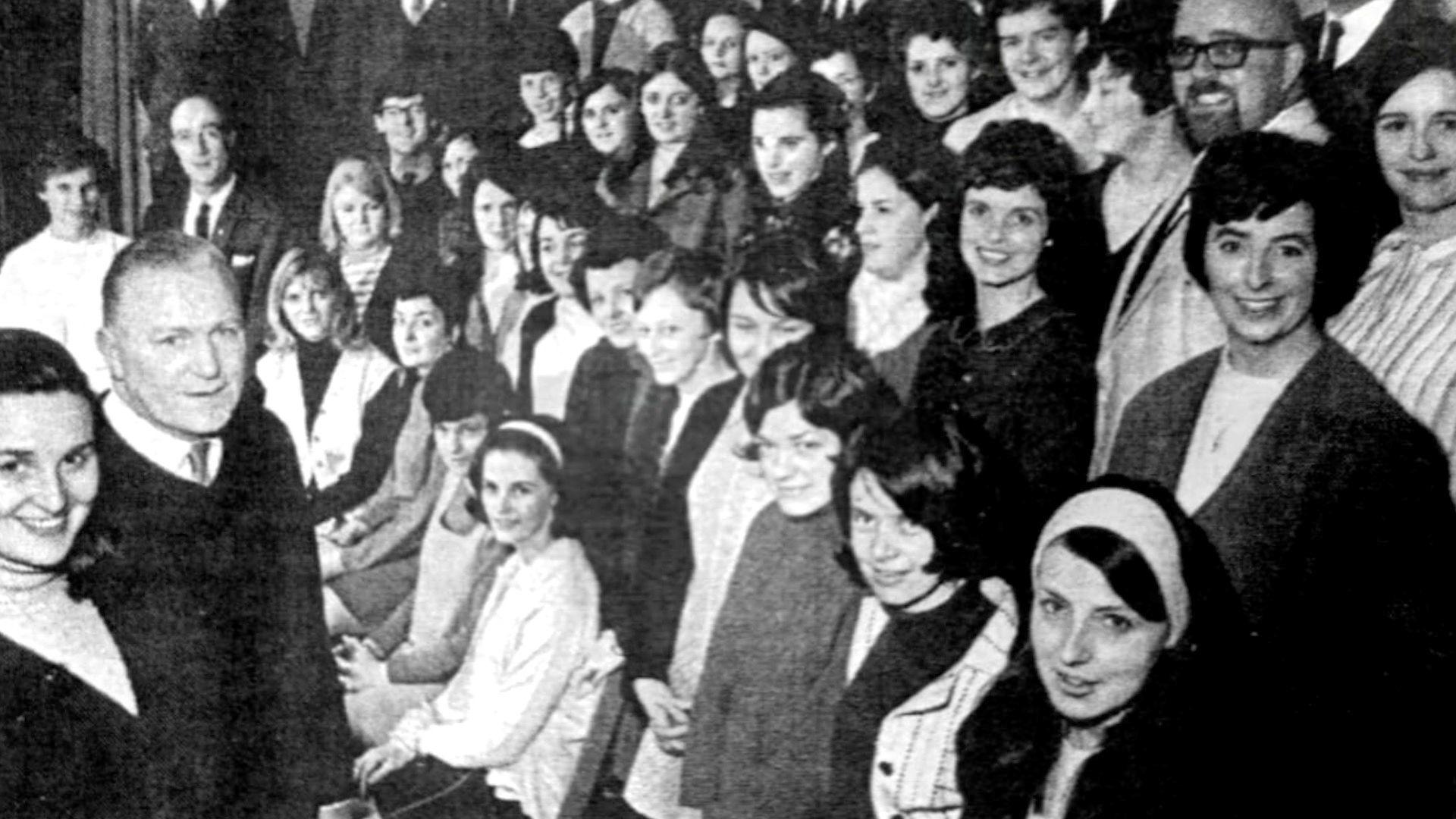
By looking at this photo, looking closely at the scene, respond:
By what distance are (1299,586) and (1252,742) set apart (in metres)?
0.36

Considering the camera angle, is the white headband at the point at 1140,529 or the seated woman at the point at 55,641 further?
the seated woman at the point at 55,641

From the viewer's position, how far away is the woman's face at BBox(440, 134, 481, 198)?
424 cm

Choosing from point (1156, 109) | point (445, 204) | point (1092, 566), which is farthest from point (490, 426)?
point (1156, 109)

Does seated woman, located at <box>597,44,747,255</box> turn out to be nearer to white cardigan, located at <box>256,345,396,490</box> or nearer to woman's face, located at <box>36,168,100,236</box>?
white cardigan, located at <box>256,345,396,490</box>

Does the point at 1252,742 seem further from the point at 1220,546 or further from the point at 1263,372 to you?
the point at 1263,372

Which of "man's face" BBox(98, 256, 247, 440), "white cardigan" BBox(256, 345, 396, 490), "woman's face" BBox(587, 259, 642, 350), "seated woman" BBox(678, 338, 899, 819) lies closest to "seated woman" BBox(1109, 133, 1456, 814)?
"seated woman" BBox(678, 338, 899, 819)

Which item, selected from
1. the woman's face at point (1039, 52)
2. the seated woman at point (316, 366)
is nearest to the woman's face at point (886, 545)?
the woman's face at point (1039, 52)

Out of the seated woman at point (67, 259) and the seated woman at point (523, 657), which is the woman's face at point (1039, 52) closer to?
the seated woman at point (523, 657)

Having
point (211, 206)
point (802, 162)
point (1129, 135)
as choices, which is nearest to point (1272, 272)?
point (1129, 135)

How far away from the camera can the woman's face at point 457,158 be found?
13.9ft

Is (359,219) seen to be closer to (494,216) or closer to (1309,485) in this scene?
(494,216)

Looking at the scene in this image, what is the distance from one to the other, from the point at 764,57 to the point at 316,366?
1469mm

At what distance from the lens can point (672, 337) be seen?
4051 millimetres

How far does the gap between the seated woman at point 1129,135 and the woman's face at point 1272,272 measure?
194mm
